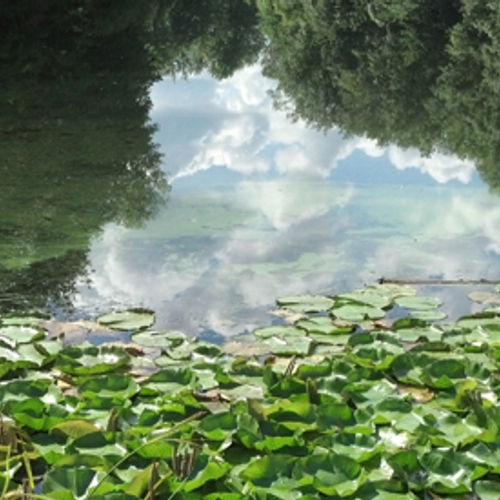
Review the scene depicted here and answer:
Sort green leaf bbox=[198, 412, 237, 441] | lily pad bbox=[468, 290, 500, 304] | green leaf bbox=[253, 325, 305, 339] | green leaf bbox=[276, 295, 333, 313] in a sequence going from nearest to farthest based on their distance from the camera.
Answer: green leaf bbox=[198, 412, 237, 441], green leaf bbox=[253, 325, 305, 339], green leaf bbox=[276, 295, 333, 313], lily pad bbox=[468, 290, 500, 304]

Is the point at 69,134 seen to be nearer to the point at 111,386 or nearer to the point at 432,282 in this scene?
the point at 432,282

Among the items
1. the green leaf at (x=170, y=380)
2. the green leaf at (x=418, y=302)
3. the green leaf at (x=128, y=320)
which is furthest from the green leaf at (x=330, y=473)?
the green leaf at (x=418, y=302)

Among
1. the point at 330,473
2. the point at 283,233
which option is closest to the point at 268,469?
the point at 330,473

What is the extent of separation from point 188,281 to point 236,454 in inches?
103

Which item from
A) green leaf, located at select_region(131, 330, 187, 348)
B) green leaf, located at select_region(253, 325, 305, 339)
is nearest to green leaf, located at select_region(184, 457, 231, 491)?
green leaf, located at select_region(131, 330, 187, 348)

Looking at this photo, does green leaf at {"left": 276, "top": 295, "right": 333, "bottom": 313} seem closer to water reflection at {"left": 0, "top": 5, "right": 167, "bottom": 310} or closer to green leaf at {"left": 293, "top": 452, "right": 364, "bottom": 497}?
water reflection at {"left": 0, "top": 5, "right": 167, "bottom": 310}

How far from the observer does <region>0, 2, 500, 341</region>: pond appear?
5168mm

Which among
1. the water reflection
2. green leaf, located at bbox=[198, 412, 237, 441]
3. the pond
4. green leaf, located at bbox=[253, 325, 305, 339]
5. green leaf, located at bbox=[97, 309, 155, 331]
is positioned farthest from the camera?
the water reflection

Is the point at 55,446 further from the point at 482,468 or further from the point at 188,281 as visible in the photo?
the point at 188,281

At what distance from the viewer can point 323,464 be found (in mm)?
2592

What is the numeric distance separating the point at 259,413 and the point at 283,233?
12.0ft

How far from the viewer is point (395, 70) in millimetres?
16922

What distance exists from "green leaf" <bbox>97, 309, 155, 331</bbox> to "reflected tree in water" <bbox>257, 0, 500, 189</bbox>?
4.78 metres

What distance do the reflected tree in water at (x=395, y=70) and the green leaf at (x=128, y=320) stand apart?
4.78 metres
